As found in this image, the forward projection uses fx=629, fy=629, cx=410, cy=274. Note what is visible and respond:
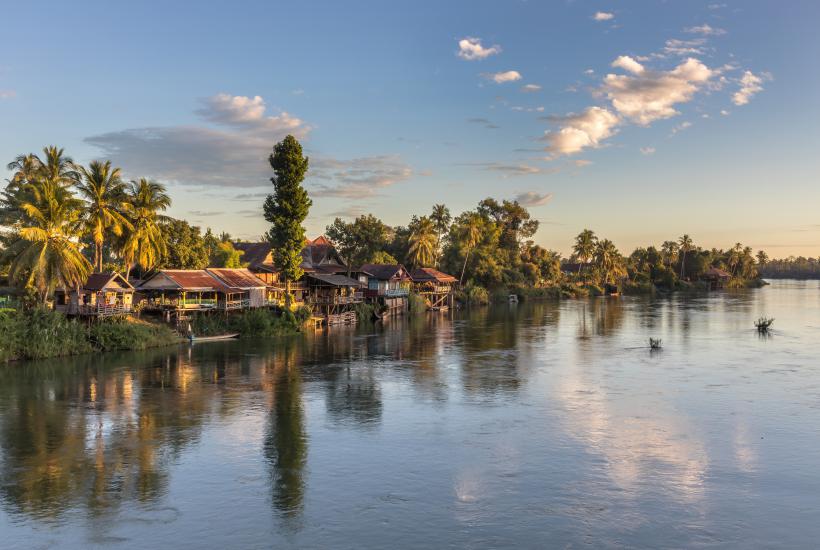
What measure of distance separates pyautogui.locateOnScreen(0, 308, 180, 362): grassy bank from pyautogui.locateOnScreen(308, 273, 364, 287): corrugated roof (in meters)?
23.7

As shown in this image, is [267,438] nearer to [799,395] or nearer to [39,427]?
[39,427]

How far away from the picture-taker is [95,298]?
160 feet

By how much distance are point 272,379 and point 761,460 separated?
26420 mm

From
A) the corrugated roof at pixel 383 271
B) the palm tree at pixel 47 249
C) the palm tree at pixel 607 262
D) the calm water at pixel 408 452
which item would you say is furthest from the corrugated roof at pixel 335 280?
the palm tree at pixel 607 262

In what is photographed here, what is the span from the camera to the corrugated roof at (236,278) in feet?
196

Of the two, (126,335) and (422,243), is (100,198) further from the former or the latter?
(422,243)

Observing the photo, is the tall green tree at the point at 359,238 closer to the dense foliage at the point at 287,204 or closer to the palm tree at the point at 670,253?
the dense foliage at the point at 287,204

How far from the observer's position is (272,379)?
38625mm

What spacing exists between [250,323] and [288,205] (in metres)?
12.6

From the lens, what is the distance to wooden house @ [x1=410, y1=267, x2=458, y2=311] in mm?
97794

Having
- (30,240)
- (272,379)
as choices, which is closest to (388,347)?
(272,379)

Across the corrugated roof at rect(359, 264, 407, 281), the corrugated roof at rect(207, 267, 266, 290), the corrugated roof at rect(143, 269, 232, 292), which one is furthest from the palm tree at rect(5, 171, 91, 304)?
the corrugated roof at rect(359, 264, 407, 281)

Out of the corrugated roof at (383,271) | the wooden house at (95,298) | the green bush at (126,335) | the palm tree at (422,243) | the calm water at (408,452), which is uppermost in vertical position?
the palm tree at (422,243)

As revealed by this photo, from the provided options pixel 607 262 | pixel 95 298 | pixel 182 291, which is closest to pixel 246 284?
pixel 182 291
